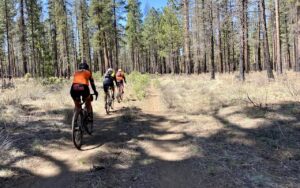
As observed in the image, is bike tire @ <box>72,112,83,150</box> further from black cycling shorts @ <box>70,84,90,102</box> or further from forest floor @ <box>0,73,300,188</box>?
black cycling shorts @ <box>70,84,90,102</box>

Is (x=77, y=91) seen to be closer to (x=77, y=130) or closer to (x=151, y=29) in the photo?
(x=77, y=130)

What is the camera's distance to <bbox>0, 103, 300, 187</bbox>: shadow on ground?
18.5ft

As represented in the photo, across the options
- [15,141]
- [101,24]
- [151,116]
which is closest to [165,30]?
[101,24]

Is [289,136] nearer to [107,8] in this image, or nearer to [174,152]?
[174,152]

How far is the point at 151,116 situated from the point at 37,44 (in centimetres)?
3251

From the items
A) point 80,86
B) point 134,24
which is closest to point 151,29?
point 134,24

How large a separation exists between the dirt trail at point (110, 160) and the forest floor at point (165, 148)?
18mm

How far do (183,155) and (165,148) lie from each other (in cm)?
73

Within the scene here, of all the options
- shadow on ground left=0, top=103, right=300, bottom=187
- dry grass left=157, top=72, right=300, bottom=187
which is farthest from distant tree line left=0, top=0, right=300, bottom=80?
shadow on ground left=0, top=103, right=300, bottom=187

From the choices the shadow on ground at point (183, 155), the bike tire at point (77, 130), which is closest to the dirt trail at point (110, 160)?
the shadow on ground at point (183, 155)

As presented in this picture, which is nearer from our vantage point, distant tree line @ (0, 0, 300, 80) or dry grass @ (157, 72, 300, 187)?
dry grass @ (157, 72, 300, 187)

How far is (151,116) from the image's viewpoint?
468 inches

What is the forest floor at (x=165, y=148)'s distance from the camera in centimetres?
576

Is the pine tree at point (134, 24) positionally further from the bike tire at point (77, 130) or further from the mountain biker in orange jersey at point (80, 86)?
the bike tire at point (77, 130)
